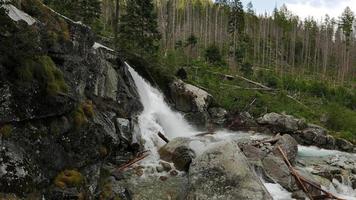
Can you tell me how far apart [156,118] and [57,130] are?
13.5 meters

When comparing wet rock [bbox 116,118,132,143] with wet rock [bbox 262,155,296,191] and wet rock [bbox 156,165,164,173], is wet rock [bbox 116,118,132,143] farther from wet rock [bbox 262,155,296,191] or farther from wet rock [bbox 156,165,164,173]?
wet rock [bbox 262,155,296,191]

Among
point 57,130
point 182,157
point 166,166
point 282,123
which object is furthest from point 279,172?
point 282,123

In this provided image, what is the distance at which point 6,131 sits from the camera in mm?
11203

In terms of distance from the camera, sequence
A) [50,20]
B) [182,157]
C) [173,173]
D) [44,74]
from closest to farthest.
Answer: [44,74]
[50,20]
[173,173]
[182,157]

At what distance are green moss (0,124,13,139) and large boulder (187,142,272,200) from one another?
21.5 feet

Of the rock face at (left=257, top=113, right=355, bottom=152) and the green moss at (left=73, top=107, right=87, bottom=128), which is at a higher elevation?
the green moss at (left=73, top=107, right=87, bottom=128)

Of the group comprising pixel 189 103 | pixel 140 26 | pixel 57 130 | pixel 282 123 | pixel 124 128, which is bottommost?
pixel 282 123

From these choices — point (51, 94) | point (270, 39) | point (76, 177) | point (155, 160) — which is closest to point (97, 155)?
point (76, 177)

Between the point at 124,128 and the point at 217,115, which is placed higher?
the point at 124,128

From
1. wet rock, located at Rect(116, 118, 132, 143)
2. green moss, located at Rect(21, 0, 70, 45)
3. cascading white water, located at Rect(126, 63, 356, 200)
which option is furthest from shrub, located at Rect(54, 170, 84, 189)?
wet rock, located at Rect(116, 118, 132, 143)

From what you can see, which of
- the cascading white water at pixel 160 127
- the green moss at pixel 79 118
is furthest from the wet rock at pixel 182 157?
the green moss at pixel 79 118

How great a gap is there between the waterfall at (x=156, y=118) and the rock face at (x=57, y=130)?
148 inches

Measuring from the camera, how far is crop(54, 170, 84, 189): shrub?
12.4 metres

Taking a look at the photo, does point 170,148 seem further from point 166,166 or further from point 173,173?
point 173,173
